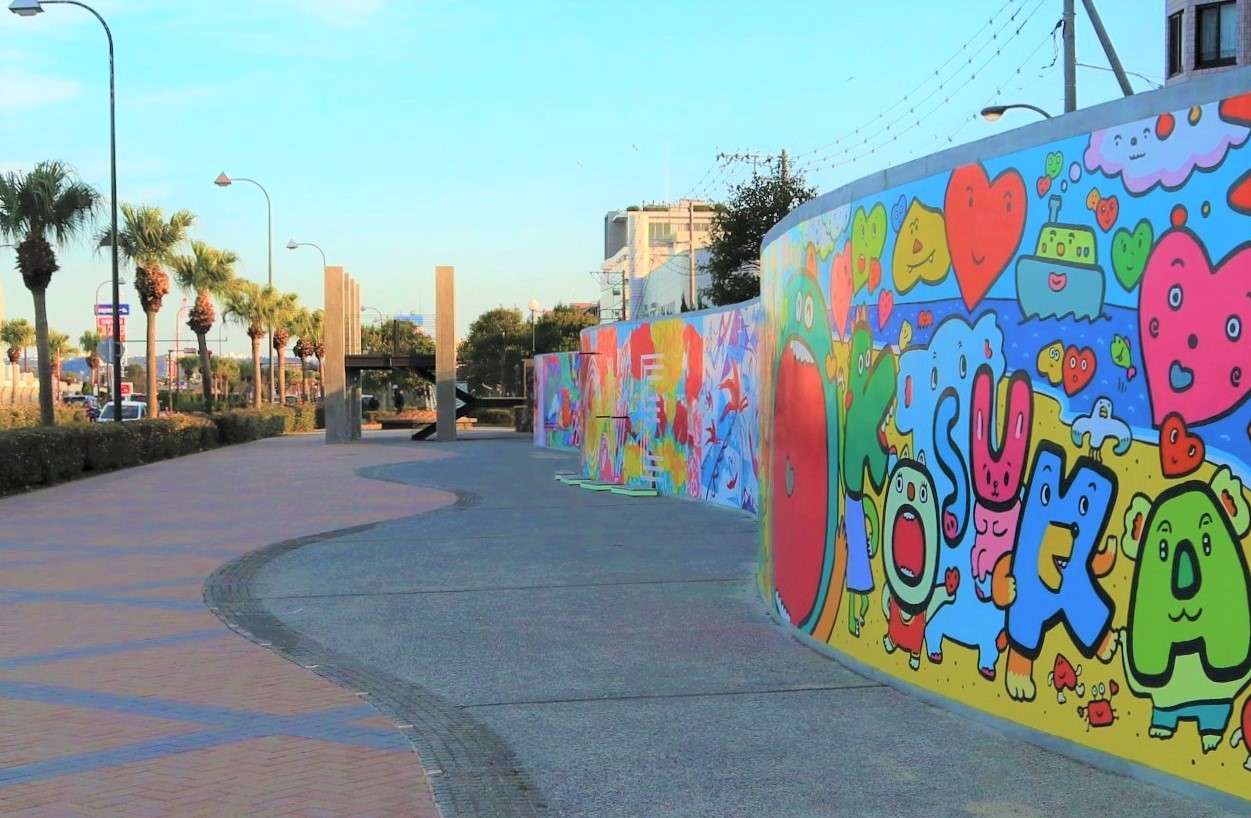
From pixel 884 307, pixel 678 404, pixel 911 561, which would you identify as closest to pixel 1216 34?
pixel 678 404

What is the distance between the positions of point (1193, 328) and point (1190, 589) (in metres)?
0.97

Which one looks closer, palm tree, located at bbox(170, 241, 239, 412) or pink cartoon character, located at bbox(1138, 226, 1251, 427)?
pink cartoon character, located at bbox(1138, 226, 1251, 427)

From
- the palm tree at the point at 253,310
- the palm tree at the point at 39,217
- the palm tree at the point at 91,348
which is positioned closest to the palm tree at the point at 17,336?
the palm tree at the point at 91,348

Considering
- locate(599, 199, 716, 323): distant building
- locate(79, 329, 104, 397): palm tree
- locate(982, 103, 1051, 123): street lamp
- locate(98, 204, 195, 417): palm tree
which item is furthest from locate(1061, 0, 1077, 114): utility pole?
locate(79, 329, 104, 397): palm tree

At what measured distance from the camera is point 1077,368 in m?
5.58

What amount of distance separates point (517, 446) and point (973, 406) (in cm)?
3139

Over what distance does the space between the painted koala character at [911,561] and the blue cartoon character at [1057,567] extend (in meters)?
0.53

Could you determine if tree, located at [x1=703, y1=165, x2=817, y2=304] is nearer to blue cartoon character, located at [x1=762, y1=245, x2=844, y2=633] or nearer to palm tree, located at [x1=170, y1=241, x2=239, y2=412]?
palm tree, located at [x1=170, y1=241, x2=239, y2=412]

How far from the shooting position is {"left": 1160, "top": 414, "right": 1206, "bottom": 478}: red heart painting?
16.1ft

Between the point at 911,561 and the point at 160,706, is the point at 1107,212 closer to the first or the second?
the point at 911,561

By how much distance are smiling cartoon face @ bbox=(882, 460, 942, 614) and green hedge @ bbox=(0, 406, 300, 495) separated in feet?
55.9

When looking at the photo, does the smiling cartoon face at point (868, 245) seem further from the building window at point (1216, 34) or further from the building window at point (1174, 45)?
the building window at point (1174, 45)

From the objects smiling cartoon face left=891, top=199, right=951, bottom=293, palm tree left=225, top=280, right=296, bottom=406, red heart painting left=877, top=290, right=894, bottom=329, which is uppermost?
palm tree left=225, top=280, right=296, bottom=406

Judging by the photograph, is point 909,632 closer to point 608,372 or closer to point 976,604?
point 976,604
